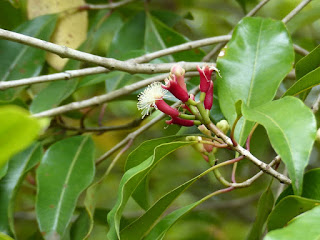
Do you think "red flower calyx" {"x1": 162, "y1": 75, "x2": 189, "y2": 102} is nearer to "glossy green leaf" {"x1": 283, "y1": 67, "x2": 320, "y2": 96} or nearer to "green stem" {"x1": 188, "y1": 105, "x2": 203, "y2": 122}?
"green stem" {"x1": 188, "y1": 105, "x2": 203, "y2": 122}

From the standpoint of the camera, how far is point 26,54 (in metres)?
1.36

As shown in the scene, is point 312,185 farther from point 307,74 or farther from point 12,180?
point 12,180

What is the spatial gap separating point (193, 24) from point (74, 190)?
115 centimetres

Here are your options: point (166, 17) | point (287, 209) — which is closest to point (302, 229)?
point (287, 209)

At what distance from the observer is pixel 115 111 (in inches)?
93.6

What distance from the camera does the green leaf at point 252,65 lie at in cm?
94

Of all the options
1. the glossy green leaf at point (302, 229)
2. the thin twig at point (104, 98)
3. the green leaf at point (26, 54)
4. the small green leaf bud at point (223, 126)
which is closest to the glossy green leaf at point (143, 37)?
the green leaf at point (26, 54)

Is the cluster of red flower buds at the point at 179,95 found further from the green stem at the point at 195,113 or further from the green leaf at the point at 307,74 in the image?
the green leaf at the point at 307,74

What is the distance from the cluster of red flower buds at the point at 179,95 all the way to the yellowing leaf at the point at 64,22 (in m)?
0.58

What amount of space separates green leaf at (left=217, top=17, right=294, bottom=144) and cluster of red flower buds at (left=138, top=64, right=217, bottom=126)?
0.35ft

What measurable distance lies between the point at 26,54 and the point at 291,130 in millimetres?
855

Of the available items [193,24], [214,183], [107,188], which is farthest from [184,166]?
[193,24]

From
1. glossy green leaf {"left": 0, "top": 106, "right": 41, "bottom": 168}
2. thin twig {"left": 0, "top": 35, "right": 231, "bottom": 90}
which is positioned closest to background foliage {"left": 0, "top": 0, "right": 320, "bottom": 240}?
glossy green leaf {"left": 0, "top": 106, "right": 41, "bottom": 168}

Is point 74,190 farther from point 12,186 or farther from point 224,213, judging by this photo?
point 224,213
